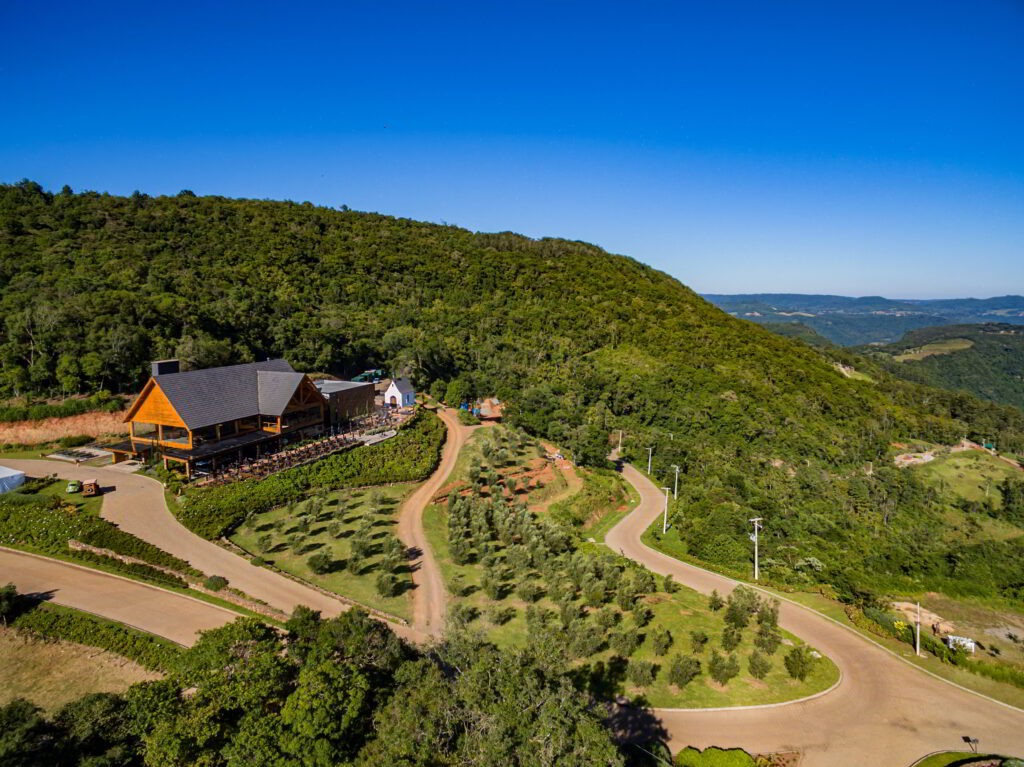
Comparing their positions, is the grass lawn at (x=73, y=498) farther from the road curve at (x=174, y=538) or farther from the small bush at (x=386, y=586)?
the small bush at (x=386, y=586)

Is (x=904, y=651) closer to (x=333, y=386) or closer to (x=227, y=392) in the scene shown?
(x=227, y=392)

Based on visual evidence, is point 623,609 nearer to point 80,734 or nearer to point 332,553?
point 332,553

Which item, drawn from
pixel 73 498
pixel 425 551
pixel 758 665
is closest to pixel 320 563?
pixel 425 551

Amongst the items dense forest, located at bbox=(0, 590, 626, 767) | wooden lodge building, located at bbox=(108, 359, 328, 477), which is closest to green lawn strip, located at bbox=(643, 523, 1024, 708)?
dense forest, located at bbox=(0, 590, 626, 767)

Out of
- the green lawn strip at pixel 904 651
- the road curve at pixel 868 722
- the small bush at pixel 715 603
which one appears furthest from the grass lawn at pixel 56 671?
the green lawn strip at pixel 904 651

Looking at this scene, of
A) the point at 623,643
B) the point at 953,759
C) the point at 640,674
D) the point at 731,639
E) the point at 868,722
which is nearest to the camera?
the point at 953,759
